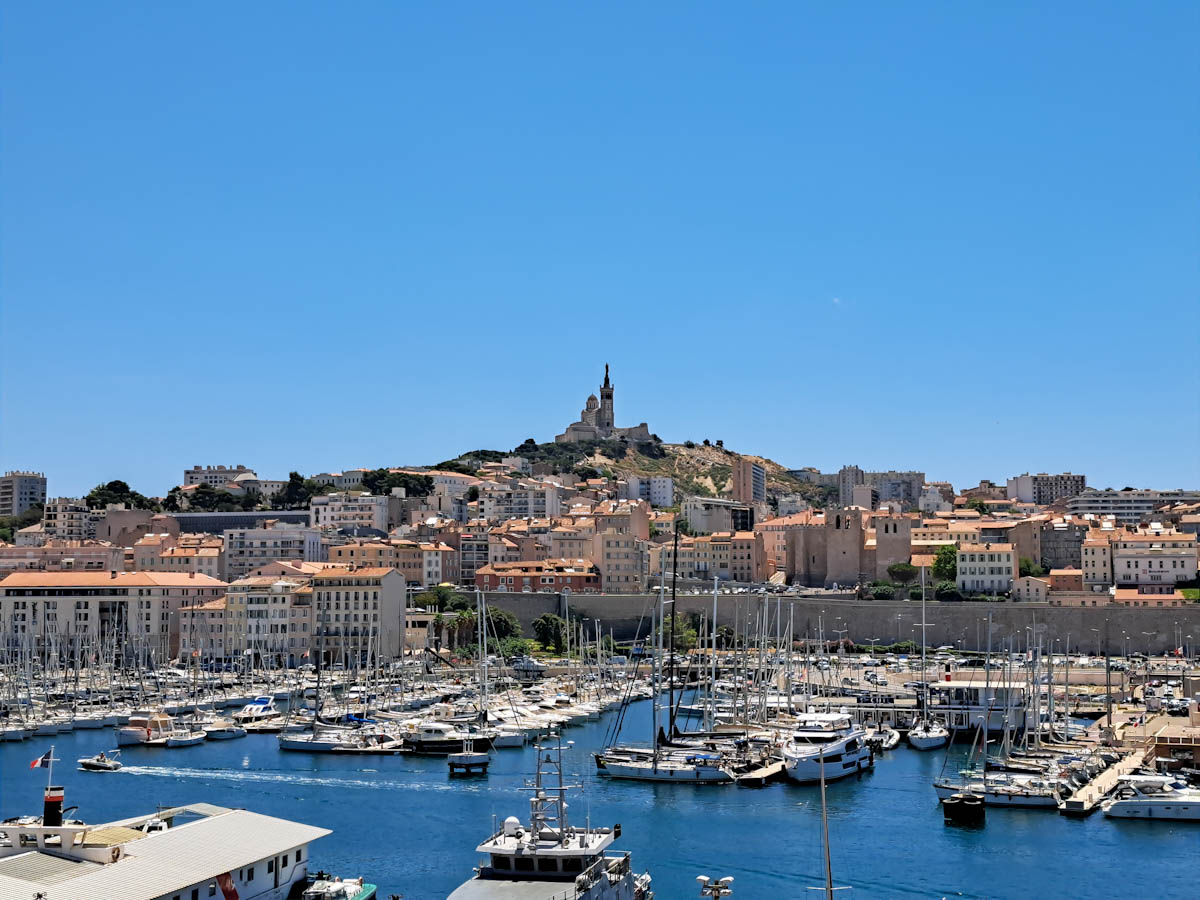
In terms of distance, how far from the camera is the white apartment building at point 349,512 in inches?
3374

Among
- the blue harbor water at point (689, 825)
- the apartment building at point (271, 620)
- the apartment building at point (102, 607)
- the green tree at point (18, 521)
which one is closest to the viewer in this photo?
the blue harbor water at point (689, 825)

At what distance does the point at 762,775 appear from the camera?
32.2m

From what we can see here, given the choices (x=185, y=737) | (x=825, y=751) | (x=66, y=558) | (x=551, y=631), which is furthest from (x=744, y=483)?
(x=825, y=751)

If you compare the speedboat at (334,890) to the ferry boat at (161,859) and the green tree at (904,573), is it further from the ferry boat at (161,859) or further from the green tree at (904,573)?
the green tree at (904,573)

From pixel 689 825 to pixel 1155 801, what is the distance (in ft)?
27.9

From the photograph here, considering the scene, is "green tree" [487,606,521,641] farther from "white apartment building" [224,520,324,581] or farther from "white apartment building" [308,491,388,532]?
"white apartment building" [308,491,388,532]

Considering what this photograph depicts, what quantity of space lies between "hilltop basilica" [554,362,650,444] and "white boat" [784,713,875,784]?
88.4m

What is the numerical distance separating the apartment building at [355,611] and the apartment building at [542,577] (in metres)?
9.38

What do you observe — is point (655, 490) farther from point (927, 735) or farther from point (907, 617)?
point (927, 735)

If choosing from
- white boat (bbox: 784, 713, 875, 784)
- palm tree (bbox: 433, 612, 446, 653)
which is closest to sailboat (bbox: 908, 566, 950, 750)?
white boat (bbox: 784, 713, 875, 784)

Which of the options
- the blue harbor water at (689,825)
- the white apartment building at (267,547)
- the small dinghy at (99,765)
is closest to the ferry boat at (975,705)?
the blue harbor water at (689,825)

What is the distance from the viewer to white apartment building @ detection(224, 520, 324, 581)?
76.7m

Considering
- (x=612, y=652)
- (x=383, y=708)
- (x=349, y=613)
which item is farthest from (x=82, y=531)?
(x=383, y=708)

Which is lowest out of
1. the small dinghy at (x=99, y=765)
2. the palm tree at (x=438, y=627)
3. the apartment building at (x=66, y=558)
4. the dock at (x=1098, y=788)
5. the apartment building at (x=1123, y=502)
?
the small dinghy at (x=99, y=765)
